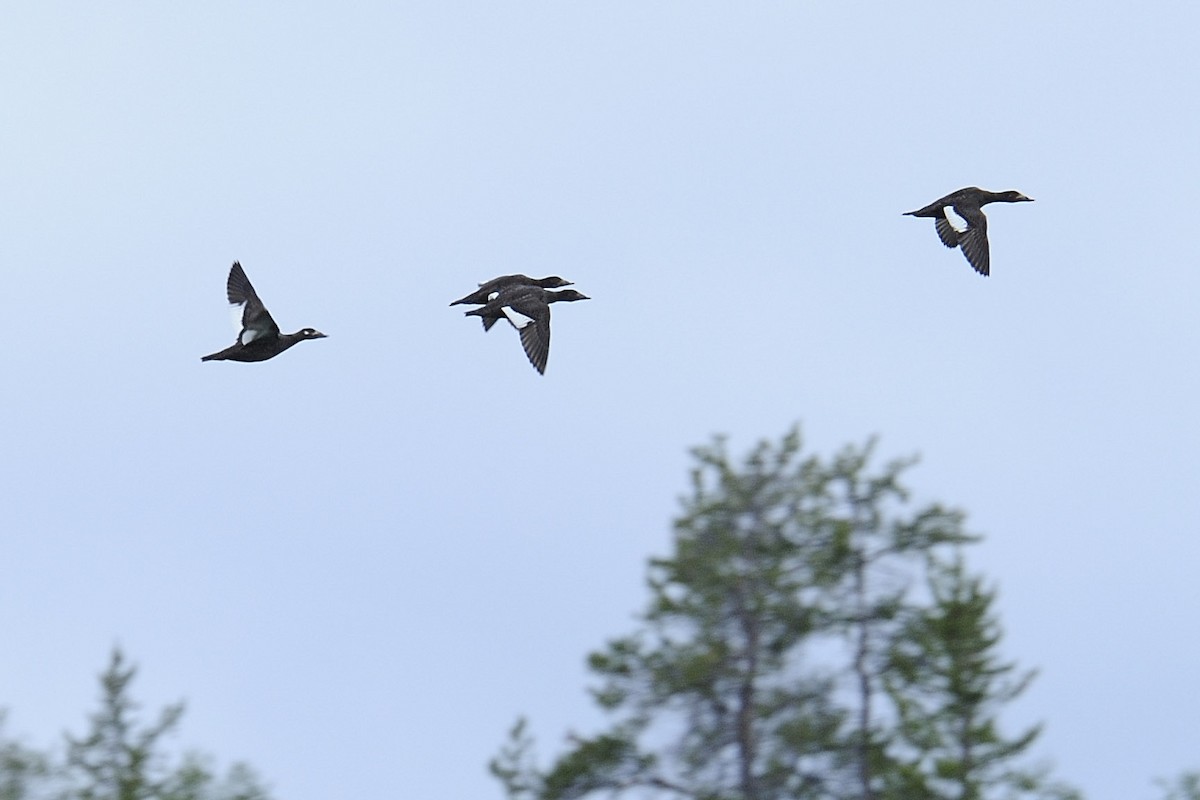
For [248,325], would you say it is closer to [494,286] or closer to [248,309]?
[248,309]

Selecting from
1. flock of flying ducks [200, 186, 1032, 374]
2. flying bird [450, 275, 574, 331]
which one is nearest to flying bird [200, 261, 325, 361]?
flock of flying ducks [200, 186, 1032, 374]

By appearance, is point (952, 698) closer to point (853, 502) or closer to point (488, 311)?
point (853, 502)

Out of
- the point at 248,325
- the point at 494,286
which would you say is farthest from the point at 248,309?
the point at 494,286

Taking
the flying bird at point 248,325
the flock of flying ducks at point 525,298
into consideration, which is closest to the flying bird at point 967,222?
the flock of flying ducks at point 525,298

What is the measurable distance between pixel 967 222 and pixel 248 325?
900 centimetres

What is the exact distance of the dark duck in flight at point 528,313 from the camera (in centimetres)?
3447

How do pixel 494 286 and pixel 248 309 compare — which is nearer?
pixel 248 309

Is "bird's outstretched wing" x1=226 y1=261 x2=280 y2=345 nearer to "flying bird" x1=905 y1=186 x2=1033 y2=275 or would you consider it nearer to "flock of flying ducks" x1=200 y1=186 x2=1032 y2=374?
"flock of flying ducks" x1=200 y1=186 x2=1032 y2=374

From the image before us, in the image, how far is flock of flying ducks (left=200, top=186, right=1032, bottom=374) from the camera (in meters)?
32.8

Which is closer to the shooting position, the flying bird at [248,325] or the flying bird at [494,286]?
the flying bird at [248,325]

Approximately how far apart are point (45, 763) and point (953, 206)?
12901 mm

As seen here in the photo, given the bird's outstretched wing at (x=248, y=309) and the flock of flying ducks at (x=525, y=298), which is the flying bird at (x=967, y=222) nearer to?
the flock of flying ducks at (x=525, y=298)

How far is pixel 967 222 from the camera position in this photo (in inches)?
1399

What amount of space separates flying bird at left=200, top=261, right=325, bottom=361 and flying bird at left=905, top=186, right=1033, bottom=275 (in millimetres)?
8354
